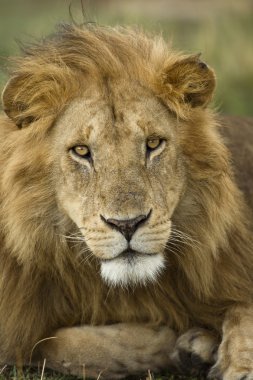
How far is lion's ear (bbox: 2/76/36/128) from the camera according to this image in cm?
512

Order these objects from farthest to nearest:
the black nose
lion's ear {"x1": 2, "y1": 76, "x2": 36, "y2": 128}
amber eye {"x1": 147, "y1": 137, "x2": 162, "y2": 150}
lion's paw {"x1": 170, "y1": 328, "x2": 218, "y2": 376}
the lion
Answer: lion's paw {"x1": 170, "y1": 328, "x2": 218, "y2": 376}, lion's ear {"x1": 2, "y1": 76, "x2": 36, "y2": 128}, amber eye {"x1": 147, "y1": 137, "x2": 162, "y2": 150}, the lion, the black nose

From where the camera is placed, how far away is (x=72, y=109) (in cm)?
516

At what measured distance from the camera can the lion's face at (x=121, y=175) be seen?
477cm

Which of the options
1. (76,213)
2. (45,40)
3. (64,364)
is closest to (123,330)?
(64,364)

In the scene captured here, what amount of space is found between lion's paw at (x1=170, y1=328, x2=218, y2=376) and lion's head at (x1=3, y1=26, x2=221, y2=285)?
0.44 meters

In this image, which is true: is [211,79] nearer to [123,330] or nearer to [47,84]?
[47,84]

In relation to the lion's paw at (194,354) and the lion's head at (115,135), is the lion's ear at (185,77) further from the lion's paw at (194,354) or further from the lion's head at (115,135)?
the lion's paw at (194,354)

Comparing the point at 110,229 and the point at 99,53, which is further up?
the point at 99,53

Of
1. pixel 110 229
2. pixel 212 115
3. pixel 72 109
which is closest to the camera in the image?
pixel 110 229

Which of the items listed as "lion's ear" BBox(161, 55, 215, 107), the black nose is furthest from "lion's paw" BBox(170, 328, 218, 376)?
"lion's ear" BBox(161, 55, 215, 107)

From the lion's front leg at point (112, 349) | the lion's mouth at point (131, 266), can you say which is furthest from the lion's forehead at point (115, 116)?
the lion's front leg at point (112, 349)

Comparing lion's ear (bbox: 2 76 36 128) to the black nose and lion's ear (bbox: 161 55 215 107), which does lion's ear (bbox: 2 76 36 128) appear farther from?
the black nose

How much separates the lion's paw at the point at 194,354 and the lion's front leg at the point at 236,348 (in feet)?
Answer: 0.27

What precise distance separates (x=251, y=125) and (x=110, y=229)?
2.62 meters
